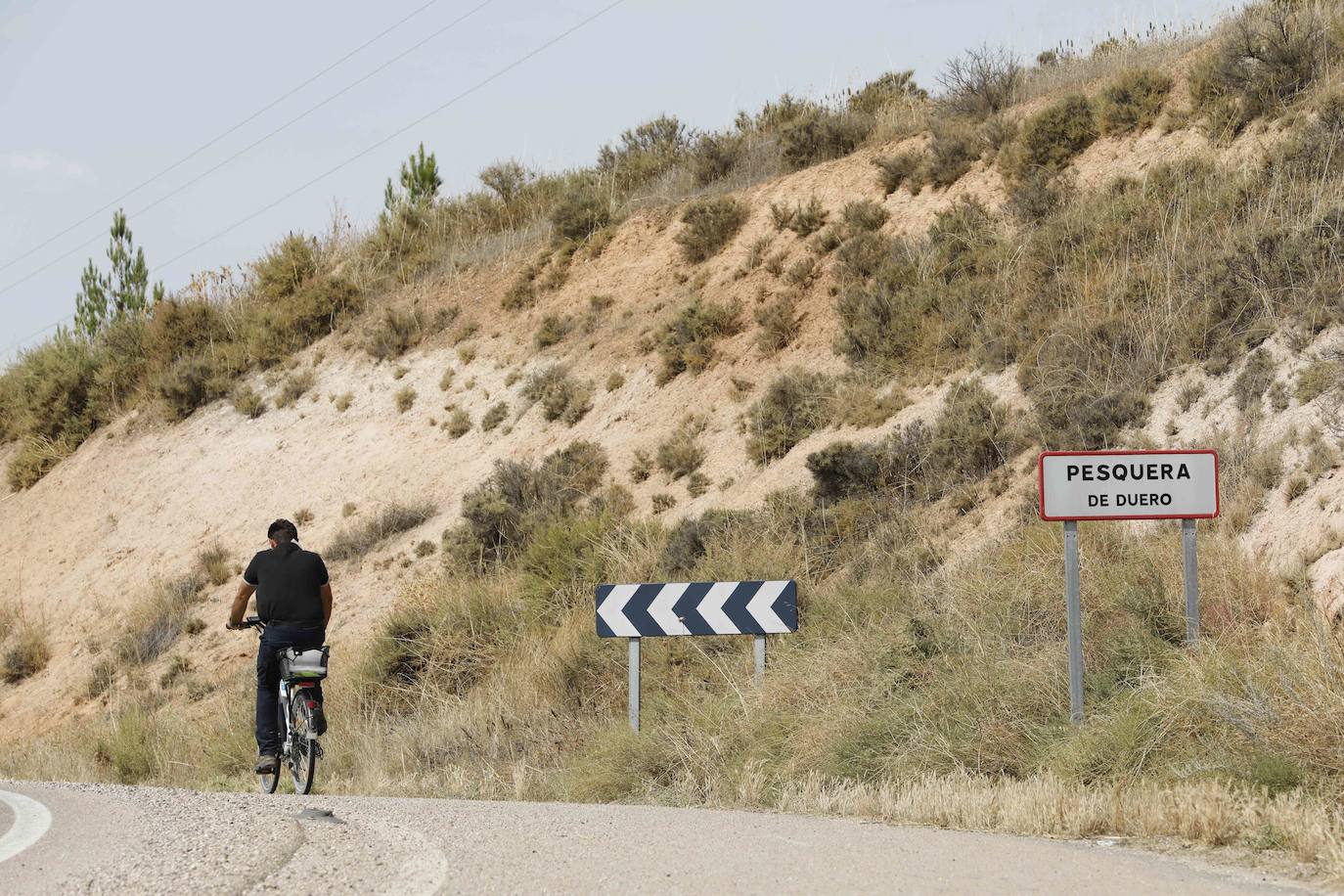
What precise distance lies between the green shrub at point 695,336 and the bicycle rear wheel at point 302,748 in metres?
13.3

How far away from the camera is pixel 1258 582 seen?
414 inches

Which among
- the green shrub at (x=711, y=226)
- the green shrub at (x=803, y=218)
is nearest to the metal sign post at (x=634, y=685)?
the green shrub at (x=803, y=218)

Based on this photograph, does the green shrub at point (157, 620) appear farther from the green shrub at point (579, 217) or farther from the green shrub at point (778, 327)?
the green shrub at point (778, 327)

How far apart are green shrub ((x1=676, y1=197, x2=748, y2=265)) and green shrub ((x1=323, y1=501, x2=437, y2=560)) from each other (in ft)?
22.8

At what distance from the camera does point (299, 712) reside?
37.5 ft

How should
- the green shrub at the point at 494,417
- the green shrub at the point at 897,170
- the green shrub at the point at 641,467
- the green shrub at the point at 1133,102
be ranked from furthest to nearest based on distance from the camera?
the green shrub at the point at 494,417
the green shrub at the point at 897,170
the green shrub at the point at 641,467
the green shrub at the point at 1133,102

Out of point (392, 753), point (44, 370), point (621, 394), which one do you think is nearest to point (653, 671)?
point (392, 753)

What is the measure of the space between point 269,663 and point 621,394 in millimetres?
13761

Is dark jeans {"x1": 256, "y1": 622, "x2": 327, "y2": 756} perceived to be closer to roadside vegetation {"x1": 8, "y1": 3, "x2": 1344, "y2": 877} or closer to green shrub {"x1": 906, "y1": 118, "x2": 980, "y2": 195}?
roadside vegetation {"x1": 8, "y1": 3, "x2": 1344, "y2": 877}

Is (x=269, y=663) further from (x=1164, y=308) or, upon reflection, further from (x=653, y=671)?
(x=1164, y=308)

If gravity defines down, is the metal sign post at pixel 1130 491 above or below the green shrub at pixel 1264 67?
below

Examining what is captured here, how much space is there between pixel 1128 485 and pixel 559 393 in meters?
16.6

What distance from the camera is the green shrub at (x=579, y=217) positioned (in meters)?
30.2

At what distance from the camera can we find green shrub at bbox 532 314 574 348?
2762 cm
